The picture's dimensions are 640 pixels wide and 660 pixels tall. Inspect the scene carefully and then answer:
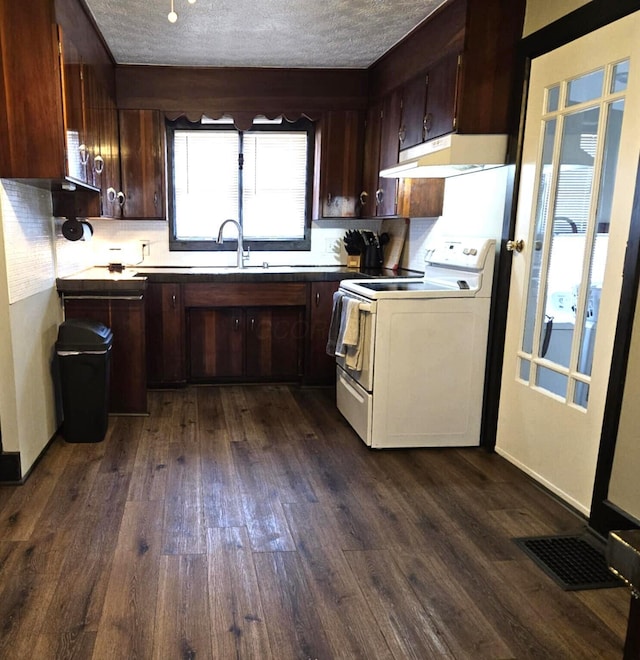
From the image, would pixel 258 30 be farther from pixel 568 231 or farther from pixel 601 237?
pixel 601 237

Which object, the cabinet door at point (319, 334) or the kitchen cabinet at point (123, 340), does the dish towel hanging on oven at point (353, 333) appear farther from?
the kitchen cabinet at point (123, 340)

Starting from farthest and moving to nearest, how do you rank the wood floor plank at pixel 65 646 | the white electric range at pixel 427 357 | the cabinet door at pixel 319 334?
the cabinet door at pixel 319 334, the white electric range at pixel 427 357, the wood floor plank at pixel 65 646

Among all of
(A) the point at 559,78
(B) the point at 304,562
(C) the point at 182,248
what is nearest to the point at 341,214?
(C) the point at 182,248

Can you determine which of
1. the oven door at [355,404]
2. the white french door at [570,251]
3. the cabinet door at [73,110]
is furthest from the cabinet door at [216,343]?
the white french door at [570,251]

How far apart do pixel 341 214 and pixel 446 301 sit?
1679 millimetres

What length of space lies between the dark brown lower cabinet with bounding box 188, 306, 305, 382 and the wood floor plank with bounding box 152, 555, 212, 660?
2355mm

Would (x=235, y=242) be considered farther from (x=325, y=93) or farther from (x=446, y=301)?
(x=446, y=301)

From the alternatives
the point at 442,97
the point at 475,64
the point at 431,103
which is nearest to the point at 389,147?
the point at 431,103

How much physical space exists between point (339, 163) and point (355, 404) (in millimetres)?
2053

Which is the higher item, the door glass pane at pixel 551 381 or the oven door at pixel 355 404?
the door glass pane at pixel 551 381

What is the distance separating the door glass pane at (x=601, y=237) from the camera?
2.35 meters

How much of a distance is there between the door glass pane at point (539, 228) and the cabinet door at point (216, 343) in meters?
2.23

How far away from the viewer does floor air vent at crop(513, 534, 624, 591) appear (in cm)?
207

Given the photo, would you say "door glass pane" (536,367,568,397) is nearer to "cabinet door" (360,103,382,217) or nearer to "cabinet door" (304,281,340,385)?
"cabinet door" (304,281,340,385)
